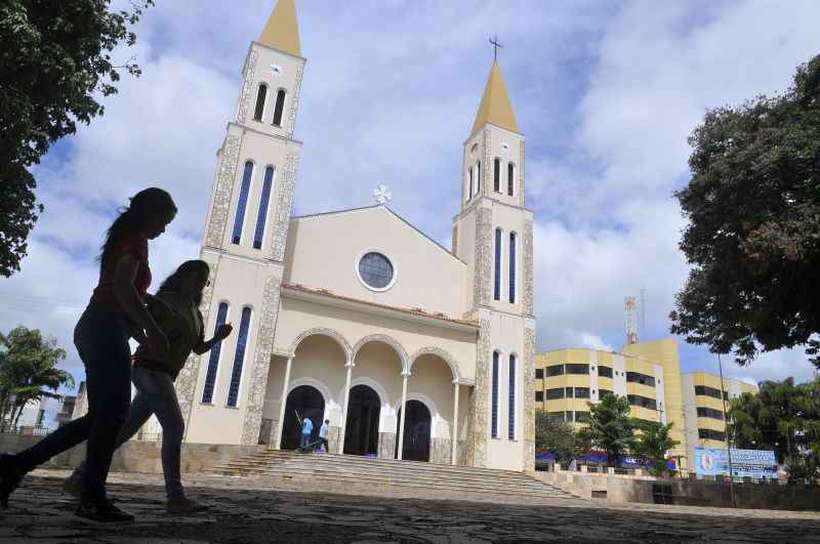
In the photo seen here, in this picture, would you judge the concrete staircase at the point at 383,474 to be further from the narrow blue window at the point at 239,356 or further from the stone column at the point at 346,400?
the stone column at the point at 346,400

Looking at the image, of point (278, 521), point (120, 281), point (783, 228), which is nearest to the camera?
point (120, 281)

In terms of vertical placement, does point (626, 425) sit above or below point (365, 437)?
above

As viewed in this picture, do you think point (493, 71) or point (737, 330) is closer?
point (737, 330)

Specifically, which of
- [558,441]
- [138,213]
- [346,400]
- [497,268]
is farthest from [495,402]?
[138,213]

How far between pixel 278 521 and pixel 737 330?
11.6 meters

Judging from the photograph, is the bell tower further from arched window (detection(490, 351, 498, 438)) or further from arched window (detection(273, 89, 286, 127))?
arched window (detection(273, 89, 286, 127))

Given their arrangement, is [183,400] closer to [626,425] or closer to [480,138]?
[480,138]

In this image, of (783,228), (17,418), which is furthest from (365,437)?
(17,418)

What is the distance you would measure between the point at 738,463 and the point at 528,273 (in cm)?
1264

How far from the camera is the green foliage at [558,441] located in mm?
36594

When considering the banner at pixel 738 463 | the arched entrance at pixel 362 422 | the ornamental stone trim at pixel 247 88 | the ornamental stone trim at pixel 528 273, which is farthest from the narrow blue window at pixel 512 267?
the ornamental stone trim at pixel 247 88

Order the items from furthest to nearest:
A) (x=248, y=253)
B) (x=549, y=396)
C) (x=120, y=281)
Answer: (x=549, y=396)
(x=248, y=253)
(x=120, y=281)

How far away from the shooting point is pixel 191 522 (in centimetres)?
284

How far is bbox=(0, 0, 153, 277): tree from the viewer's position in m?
7.37
